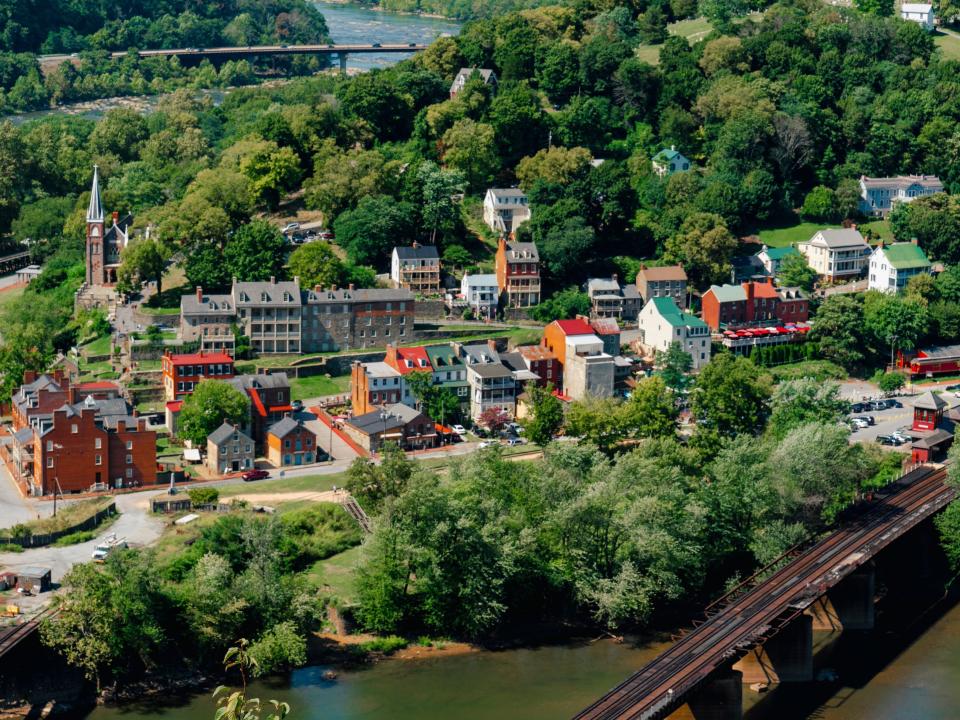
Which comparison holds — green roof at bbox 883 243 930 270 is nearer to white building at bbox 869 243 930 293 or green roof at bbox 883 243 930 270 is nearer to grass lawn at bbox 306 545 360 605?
white building at bbox 869 243 930 293

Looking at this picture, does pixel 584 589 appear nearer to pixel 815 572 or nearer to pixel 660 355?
pixel 815 572

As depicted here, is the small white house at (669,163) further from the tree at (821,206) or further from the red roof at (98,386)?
the red roof at (98,386)

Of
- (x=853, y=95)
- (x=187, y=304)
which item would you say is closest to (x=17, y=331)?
(x=187, y=304)

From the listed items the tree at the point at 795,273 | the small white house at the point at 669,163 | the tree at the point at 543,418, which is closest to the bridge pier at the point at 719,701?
the tree at the point at 543,418

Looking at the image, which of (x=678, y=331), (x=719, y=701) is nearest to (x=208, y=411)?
(x=678, y=331)

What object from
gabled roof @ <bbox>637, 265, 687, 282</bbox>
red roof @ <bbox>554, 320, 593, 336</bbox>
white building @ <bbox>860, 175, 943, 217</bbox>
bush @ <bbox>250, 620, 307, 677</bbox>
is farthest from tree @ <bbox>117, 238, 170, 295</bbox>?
white building @ <bbox>860, 175, 943, 217</bbox>

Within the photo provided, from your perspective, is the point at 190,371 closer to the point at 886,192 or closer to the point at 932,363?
the point at 932,363
